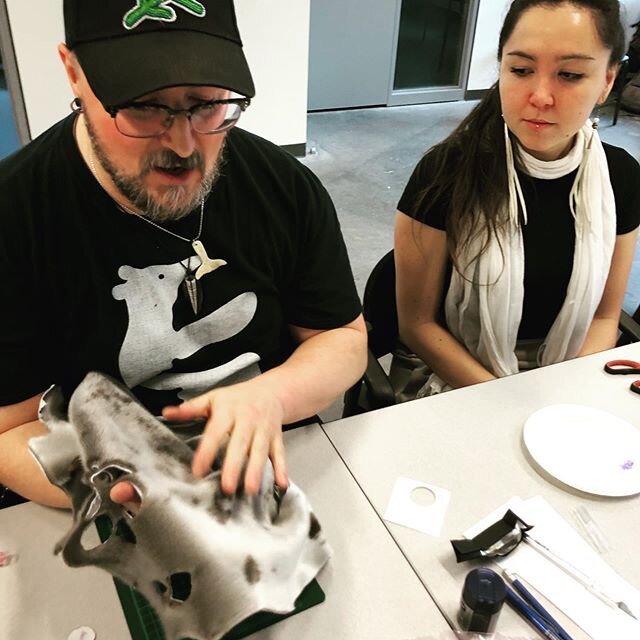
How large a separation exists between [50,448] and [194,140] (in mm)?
434

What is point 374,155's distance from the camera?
435 centimetres

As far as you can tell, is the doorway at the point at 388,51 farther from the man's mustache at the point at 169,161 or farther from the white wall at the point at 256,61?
the man's mustache at the point at 169,161

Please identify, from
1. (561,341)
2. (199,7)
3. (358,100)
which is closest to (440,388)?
(561,341)

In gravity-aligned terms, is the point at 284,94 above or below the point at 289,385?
below

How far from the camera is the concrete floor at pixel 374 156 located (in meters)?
3.28

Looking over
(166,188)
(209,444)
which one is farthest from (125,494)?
(166,188)

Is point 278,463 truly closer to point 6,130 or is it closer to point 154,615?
point 154,615

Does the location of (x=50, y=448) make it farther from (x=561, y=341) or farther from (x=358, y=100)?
(x=358, y=100)

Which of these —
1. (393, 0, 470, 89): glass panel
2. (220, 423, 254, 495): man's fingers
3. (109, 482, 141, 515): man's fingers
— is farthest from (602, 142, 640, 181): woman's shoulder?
(393, 0, 470, 89): glass panel

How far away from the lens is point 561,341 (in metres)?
1.53

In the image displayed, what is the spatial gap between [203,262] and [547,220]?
841 mm

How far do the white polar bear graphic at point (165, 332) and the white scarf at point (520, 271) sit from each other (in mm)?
612

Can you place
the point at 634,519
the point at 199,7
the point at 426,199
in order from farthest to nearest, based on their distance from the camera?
the point at 426,199 → the point at 634,519 → the point at 199,7

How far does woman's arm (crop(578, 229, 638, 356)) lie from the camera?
154 centimetres
